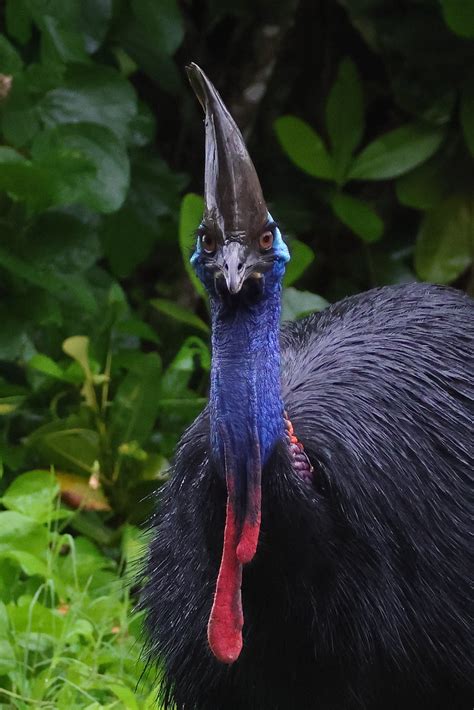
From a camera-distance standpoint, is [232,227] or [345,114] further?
[345,114]

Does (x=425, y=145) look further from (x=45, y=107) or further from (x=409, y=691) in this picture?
(x=409, y=691)

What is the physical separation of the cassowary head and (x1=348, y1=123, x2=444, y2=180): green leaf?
92.9 inches

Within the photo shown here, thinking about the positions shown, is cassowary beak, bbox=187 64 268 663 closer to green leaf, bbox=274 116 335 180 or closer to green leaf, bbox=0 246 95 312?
green leaf, bbox=0 246 95 312

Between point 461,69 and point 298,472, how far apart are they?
8.49ft

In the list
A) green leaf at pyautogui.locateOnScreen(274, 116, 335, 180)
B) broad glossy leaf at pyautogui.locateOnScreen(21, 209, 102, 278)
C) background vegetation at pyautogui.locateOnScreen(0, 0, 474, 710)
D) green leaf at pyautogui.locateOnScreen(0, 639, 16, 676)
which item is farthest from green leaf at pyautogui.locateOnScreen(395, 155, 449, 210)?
green leaf at pyautogui.locateOnScreen(0, 639, 16, 676)

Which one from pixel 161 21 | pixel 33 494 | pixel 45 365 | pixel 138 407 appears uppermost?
pixel 161 21

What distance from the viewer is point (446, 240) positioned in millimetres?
4629

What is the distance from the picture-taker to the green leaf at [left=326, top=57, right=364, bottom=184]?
4543mm

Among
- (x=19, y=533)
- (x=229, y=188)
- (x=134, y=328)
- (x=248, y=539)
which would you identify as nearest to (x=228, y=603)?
(x=248, y=539)

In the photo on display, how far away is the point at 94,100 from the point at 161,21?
1.01ft

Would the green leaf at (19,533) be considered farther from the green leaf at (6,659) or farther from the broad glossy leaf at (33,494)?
the green leaf at (6,659)

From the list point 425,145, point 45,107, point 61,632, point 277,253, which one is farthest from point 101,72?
point 277,253

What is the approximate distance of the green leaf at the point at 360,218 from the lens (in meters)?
4.49

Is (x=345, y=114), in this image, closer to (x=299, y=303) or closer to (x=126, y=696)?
(x=299, y=303)
